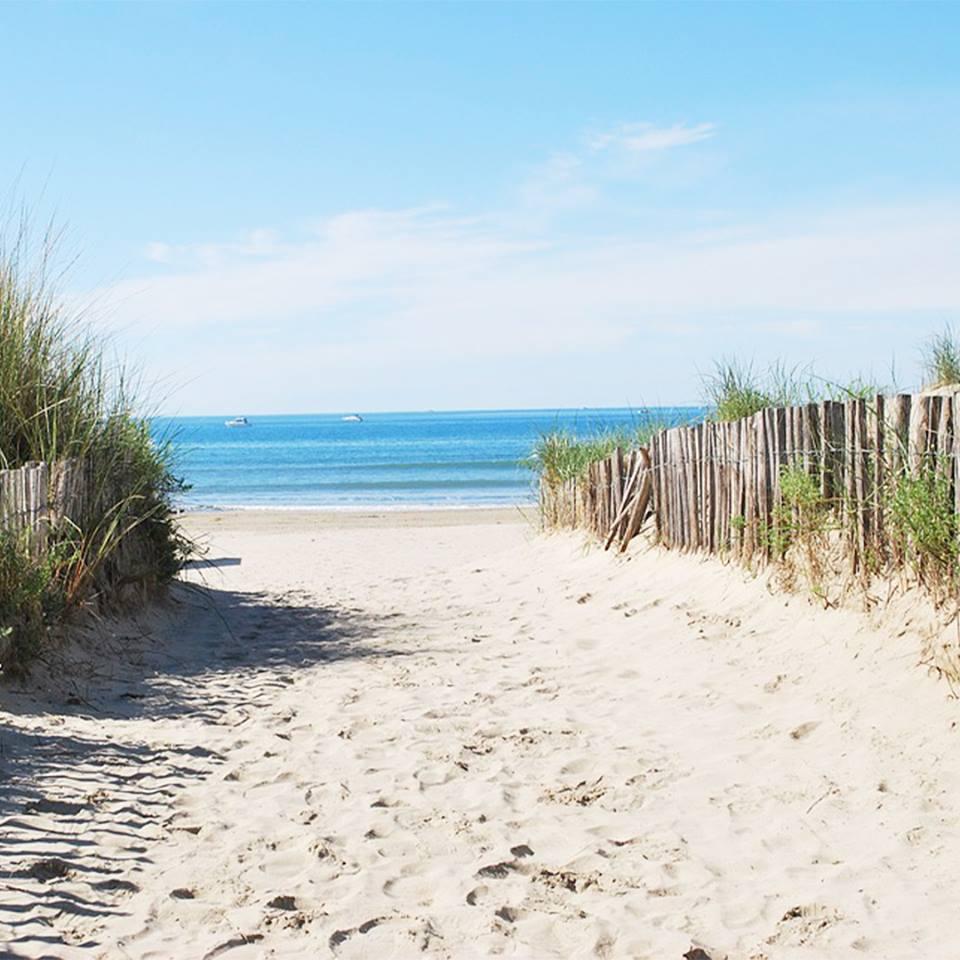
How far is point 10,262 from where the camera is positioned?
769 centimetres

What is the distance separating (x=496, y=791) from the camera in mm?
4453

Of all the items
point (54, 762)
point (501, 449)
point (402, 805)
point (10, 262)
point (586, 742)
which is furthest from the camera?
point (501, 449)

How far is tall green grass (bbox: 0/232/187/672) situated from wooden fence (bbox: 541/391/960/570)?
12.1ft

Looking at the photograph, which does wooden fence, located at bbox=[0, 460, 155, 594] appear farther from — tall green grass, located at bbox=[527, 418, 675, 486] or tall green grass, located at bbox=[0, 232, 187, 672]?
tall green grass, located at bbox=[527, 418, 675, 486]

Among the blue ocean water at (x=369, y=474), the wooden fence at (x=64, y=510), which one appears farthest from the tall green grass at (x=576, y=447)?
the wooden fence at (x=64, y=510)

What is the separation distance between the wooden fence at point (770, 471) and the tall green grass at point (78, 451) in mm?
3676

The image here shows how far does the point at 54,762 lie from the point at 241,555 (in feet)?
32.4

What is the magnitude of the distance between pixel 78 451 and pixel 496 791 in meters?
3.91

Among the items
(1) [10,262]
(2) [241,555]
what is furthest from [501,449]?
(1) [10,262]

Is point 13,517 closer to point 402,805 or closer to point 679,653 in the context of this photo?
point 402,805

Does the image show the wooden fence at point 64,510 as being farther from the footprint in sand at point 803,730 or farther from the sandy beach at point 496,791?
the footprint in sand at point 803,730

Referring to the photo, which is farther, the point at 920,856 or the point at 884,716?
the point at 884,716

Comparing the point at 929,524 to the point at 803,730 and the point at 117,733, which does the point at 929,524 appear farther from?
the point at 117,733

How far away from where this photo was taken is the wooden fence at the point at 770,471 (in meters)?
5.73
